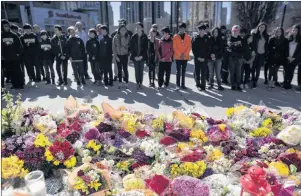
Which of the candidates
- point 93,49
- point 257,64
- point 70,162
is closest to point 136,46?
point 93,49

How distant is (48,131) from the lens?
3.36m

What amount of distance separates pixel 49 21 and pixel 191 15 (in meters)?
32.9

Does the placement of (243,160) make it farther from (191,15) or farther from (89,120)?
(191,15)

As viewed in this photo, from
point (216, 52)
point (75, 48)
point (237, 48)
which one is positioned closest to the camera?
point (237, 48)

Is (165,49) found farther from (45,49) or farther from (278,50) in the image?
(45,49)

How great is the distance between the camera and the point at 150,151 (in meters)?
2.97

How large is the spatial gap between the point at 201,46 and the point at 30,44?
4772 mm

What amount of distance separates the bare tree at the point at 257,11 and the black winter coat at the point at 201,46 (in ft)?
49.1

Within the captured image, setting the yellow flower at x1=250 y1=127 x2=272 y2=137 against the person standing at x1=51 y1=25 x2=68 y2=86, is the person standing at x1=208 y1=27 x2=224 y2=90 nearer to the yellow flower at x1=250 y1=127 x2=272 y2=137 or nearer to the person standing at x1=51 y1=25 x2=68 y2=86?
the yellow flower at x1=250 y1=127 x2=272 y2=137

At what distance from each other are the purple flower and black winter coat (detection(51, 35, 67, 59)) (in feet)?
16.9

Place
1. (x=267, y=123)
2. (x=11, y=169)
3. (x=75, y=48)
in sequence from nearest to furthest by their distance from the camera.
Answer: (x=11, y=169) < (x=267, y=123) < (x=75, y=48)

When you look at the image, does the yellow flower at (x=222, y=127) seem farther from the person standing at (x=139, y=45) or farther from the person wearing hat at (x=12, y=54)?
the person wearing hat at (x=12, y=54)

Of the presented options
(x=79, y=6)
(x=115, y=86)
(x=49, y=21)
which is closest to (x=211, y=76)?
(x=115, y=86)

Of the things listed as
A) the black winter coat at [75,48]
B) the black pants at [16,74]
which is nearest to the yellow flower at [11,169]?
the black winter coat at [75,48]
